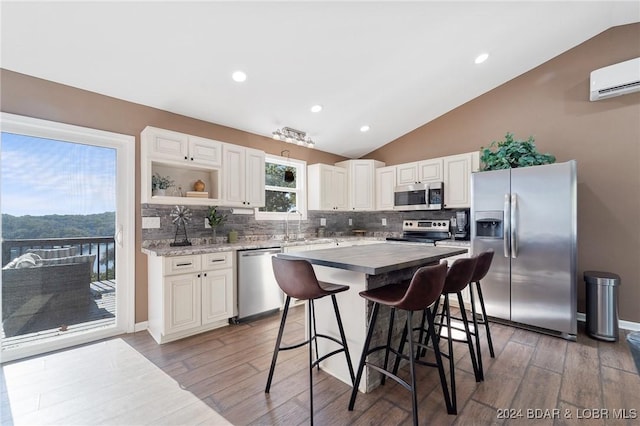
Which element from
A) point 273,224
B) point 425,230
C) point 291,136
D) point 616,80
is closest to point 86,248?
point 273,224

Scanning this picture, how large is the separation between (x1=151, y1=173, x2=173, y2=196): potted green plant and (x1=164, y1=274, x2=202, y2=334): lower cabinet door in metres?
1.02

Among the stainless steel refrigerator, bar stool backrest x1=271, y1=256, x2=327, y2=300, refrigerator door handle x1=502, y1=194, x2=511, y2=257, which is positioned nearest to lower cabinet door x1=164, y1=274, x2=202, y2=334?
bar stool backrest x1=271, y1=256, x2=327, y2=300

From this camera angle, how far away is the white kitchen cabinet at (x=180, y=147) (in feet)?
9.57

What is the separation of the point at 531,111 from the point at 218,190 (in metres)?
4.22

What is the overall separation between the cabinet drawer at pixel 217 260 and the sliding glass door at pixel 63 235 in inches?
32.3

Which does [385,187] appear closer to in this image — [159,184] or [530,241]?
[530,241]

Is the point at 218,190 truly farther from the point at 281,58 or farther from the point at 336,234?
the point at 336,234

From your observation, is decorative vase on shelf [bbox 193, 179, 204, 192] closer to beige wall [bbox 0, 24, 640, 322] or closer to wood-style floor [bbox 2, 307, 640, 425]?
beige wall [bbox 0, 24, 640, 322]

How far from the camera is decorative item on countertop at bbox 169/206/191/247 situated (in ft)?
10.6

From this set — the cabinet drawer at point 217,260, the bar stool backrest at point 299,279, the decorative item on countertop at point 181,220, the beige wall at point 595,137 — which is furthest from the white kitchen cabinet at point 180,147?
the beige wall at point 595,137

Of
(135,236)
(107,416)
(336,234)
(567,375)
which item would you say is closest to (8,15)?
(135,236)

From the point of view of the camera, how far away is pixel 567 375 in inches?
85.2

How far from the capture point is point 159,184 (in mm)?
3170

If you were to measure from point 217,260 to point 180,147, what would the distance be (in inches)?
51.6
